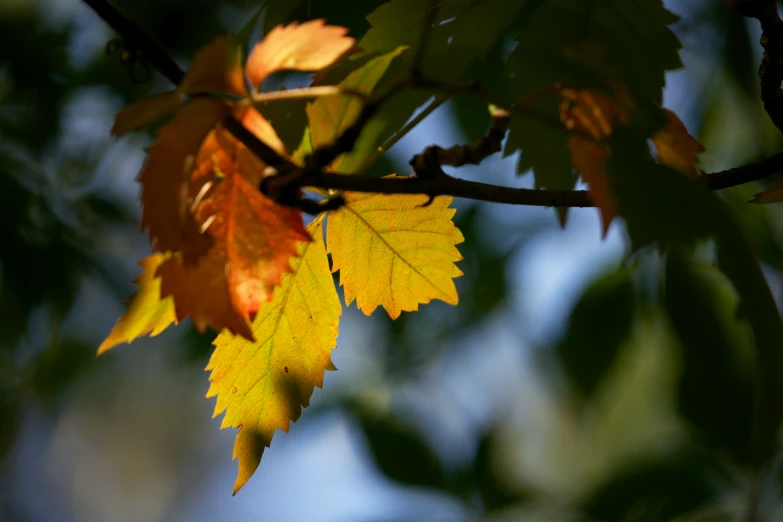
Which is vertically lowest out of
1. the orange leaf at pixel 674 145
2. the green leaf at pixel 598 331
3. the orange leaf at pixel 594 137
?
the green leaf at pixel 598 331

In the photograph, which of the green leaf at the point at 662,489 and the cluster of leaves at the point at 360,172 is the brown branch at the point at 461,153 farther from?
the green leaf at the point at 662,489

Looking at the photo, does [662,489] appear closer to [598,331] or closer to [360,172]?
[598,331]

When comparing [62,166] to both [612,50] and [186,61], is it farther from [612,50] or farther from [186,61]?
[612,50]

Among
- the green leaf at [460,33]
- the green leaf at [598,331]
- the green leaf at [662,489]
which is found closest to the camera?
the green leaf at [460,33]

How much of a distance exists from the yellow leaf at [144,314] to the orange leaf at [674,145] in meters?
0.33

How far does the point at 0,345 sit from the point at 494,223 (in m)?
1.06

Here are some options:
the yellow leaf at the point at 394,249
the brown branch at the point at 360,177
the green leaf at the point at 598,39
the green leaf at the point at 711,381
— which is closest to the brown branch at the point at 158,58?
the brown branch at the point at 360,177

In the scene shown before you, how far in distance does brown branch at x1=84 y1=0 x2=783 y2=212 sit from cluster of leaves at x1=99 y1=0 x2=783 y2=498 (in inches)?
0.5

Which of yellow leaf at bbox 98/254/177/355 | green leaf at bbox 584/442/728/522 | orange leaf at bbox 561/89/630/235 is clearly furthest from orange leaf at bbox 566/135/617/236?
green leaf at bbox 584/442/728/522

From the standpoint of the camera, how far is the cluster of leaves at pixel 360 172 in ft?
1.01

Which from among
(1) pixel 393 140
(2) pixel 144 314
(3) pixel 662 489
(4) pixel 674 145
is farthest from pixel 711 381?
(2) pixel 144 314

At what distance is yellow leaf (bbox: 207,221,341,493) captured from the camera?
46cm

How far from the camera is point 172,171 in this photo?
1.08ft

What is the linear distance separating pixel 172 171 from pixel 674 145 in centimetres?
31
